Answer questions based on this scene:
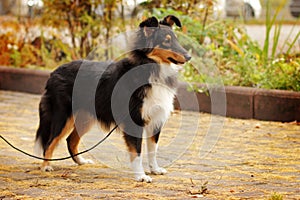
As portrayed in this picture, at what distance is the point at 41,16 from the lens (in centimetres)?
1028

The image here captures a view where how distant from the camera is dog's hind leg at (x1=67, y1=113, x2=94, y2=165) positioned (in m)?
5.19

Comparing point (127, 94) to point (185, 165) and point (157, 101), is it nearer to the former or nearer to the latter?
point (157, 101)

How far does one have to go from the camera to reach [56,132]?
505 cm

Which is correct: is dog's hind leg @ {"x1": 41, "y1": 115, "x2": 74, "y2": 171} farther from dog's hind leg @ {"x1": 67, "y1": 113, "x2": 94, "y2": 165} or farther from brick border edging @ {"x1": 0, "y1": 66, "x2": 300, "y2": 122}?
brick border edging @ {"x1": 0, "y1": 66, "x2": 300, "y2": 122}

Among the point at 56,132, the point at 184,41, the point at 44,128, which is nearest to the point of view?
the point at 56,132

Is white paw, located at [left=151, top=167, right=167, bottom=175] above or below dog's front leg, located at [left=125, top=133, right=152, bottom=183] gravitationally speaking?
below

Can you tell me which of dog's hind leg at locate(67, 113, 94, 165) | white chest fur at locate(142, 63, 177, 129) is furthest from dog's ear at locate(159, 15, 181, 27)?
dog's hind leg at locate(67, 113, 94, 165)

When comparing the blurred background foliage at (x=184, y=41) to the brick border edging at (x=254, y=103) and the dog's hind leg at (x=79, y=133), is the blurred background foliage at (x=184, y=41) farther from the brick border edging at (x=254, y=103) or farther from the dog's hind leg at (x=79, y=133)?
the dog's hind leg at (x=79, y=133)

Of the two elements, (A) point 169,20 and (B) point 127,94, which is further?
(A) point 169,20

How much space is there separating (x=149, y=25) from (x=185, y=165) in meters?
1.33

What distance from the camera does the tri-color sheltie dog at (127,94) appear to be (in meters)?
4.74

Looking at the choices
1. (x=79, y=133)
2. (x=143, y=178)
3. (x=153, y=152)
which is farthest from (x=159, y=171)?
(x=79, y=133)

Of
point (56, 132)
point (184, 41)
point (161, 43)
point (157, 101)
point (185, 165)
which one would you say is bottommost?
point (185, 165)

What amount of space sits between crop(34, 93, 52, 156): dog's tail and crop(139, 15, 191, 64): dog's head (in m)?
1.03
